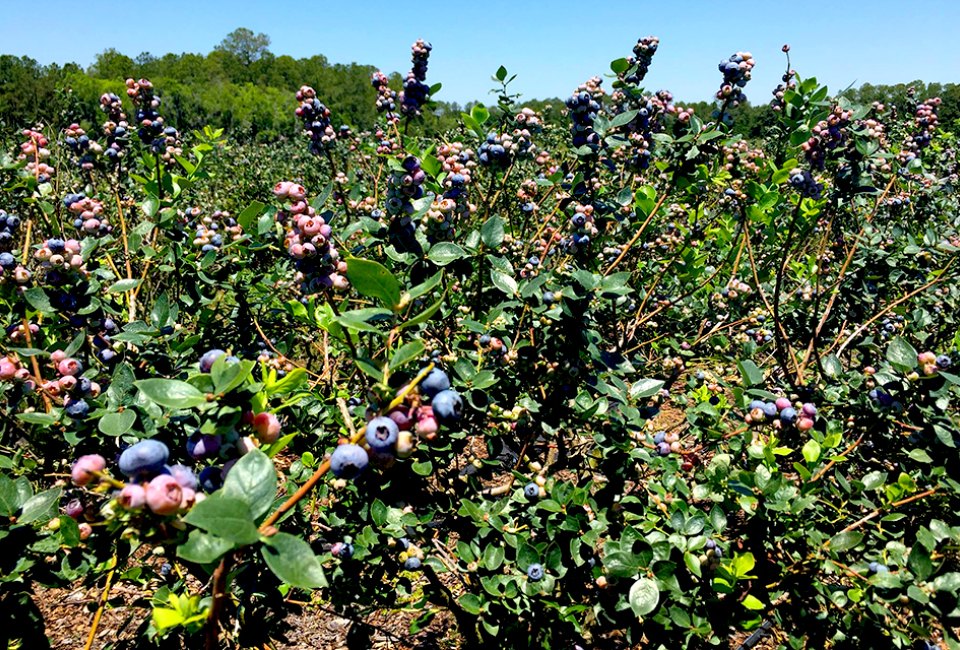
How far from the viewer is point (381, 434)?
2.55ft

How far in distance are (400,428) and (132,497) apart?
0.35m

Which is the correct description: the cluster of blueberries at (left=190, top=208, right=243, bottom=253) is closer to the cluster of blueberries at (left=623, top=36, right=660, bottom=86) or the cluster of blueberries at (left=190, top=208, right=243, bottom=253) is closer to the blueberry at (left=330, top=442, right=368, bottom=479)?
the blueberry at (left=330, top=442, right=368, bottom=479)

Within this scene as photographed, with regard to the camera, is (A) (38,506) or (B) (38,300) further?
(B) (38,300)

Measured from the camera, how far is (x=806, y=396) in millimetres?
1675

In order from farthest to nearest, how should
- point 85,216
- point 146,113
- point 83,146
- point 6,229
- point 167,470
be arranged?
point 83,146 < point 146,113 < point 85,216 < point 6,229 < point 167,470

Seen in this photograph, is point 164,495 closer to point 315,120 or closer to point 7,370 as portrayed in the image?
point 7,370

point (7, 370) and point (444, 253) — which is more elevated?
point (444, 253)

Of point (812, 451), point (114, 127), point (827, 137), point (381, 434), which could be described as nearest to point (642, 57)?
point (827, 137)

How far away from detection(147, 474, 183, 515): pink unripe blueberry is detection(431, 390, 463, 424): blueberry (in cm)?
35

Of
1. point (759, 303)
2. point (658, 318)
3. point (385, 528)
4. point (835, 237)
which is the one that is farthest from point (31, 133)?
point (835, 237)

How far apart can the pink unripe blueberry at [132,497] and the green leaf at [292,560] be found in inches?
6.3

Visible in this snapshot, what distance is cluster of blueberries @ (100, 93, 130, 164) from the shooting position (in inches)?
104

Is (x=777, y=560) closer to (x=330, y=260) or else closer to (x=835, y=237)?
(x=330, y=260)

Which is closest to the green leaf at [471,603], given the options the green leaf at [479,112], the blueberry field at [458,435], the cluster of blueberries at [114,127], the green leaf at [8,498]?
the blueberry field at [458,435]
